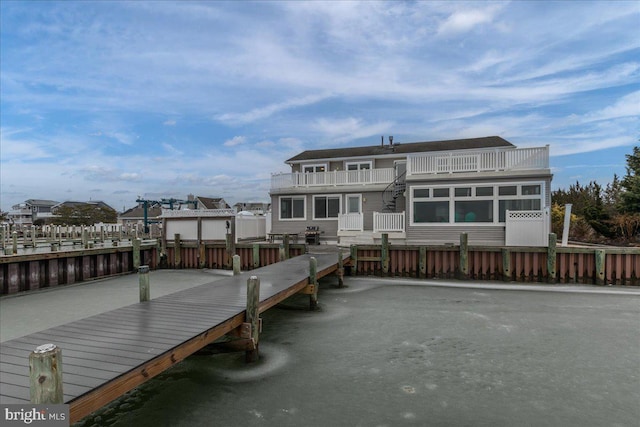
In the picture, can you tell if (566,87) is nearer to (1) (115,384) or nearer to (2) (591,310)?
(2) (591,310)

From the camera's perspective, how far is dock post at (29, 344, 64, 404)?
2797 millimetres

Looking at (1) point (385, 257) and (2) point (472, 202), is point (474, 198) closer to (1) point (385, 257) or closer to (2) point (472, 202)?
(2) point (472, 202)

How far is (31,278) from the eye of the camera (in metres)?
13.5

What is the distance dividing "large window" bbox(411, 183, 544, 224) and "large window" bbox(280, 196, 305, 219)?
7.13 meters

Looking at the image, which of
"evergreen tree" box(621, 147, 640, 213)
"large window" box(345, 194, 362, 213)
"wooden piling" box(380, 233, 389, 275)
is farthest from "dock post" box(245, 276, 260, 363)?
Result: "evergreen tree" box(621, 147, 640, 213)

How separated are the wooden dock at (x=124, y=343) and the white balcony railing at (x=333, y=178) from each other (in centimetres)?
1294

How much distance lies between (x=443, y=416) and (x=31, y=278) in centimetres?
1593

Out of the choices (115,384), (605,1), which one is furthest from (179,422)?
(605,1)

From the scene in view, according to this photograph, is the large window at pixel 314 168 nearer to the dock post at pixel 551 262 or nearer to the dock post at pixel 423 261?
the dock post at pixel 423 261

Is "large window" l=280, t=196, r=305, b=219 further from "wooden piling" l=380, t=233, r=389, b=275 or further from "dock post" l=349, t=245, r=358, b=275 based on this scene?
"wooden piling" l=380, t=233, r=389, b=275

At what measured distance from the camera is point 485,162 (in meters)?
15.6

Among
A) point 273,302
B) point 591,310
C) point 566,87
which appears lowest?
point 591,310

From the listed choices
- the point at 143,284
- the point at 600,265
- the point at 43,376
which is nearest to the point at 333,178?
the point at 600,265

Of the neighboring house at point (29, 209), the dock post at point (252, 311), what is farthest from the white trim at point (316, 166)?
the neighboring house at point (29, 209)
